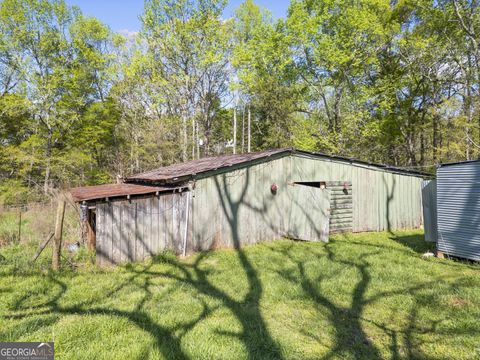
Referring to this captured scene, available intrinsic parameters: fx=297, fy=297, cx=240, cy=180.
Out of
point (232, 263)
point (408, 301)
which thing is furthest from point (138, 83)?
point (408, 301)

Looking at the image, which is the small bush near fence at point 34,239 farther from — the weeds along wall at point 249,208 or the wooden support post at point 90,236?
the weeds along wall at point 249,208

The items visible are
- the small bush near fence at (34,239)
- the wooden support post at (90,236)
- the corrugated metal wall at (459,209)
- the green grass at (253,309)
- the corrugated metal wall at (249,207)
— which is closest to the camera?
the green grass at (253,309)

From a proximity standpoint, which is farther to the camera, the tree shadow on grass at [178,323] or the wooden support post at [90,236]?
the wooden support post at [90,236]

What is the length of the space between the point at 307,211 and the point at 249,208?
7.34ft

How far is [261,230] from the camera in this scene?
9.65 meters

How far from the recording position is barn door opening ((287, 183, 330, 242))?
10211 millimetres

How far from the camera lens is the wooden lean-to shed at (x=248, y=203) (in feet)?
24.2

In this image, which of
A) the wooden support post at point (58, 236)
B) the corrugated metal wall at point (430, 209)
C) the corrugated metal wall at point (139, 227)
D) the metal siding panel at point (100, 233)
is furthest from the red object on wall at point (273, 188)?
the wooden support post at point (58, 236)

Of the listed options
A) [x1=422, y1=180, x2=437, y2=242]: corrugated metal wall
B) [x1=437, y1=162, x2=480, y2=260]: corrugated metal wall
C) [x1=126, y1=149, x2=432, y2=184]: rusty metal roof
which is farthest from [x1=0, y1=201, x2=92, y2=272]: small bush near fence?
[x1=422, y1=180, x2=437, y2=242]: corrugated metal wall

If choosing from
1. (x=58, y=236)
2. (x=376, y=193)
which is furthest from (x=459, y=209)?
(x=58, y=236)

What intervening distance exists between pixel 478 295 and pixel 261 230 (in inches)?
224

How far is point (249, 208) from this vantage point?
945 cm

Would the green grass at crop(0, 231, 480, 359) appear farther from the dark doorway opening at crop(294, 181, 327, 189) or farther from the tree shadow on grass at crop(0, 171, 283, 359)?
the dark doorway opening at crop(294, 181, 327, 189)

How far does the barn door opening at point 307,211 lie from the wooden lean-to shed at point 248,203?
3cm
